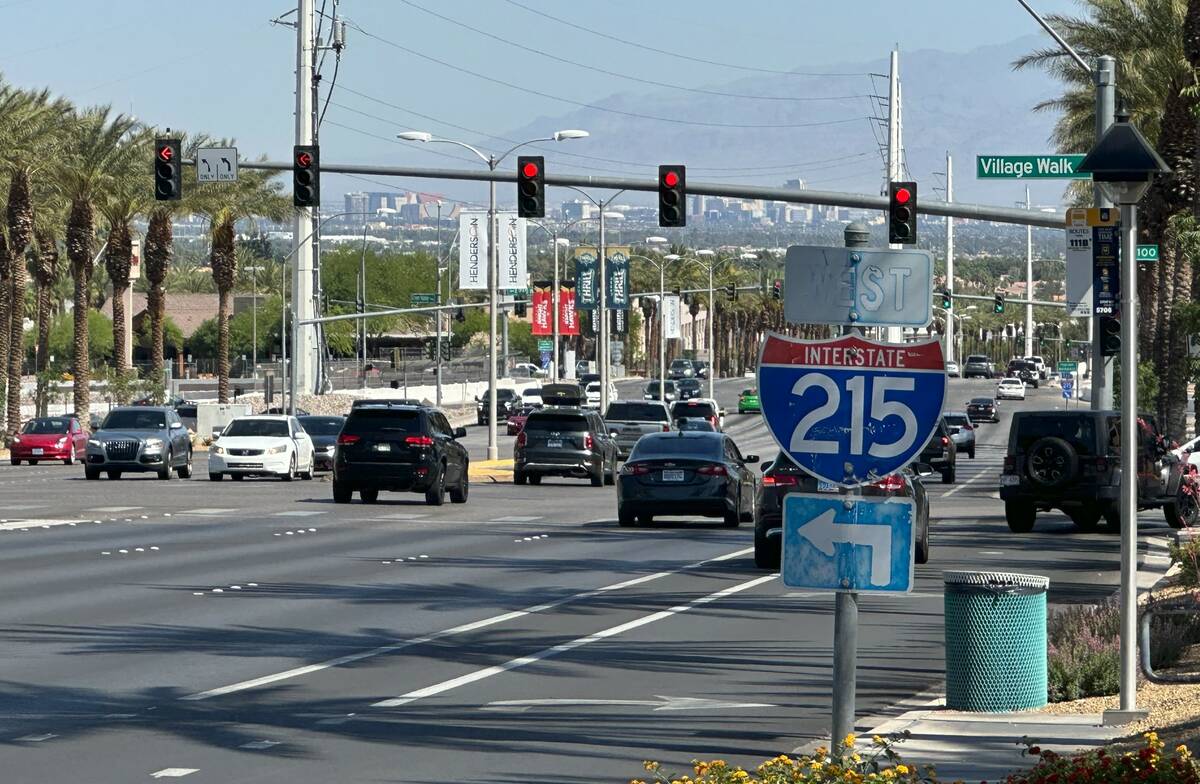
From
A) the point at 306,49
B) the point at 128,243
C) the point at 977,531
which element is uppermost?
the point at 306,49

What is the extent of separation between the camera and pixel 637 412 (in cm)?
6088

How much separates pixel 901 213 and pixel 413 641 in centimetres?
1565

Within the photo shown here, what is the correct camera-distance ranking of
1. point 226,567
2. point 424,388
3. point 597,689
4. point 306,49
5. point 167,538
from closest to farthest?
point 597,689, point 226,567, point 167,538, point 306,49, point 424,388

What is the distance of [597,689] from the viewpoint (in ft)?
47.8

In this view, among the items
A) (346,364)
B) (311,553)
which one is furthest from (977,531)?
(346,364)

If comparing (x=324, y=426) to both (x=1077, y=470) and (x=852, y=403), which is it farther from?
(x=852, y=403)

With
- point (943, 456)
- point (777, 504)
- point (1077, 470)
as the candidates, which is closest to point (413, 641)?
point (777, 504)

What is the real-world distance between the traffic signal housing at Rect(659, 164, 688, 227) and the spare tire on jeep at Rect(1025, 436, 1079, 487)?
6604mm

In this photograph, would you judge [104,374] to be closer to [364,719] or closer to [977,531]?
[977,531]

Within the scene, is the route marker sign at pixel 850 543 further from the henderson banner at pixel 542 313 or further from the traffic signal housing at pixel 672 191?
the henderson banner at pixel 542 313

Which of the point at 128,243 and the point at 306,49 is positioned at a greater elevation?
the point at 306,49

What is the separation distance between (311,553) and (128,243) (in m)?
58.9

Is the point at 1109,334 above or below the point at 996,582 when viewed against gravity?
above

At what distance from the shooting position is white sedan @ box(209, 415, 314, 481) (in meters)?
49.0
